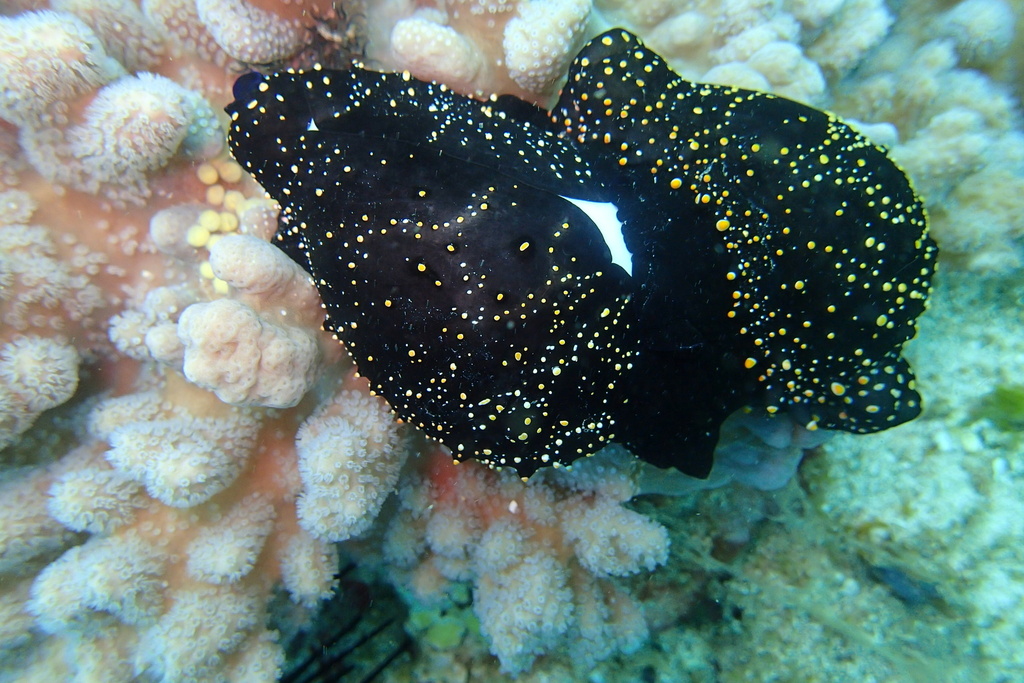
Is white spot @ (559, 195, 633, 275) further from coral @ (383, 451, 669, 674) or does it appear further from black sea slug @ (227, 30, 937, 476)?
coral @ (383, 451, 669, 674)

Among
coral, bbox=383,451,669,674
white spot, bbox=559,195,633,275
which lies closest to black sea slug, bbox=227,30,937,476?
white spot, bbox=559,195,633,275

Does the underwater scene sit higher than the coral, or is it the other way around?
the underwater scene

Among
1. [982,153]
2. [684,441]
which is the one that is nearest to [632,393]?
[684,441]

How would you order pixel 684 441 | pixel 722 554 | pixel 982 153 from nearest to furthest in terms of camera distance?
pixel 684 441 → pixel 982 153 → pixel 722 554

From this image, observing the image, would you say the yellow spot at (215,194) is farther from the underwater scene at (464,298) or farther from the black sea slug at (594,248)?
the black sea slug at (594,248)

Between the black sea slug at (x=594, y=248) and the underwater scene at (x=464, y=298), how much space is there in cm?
1

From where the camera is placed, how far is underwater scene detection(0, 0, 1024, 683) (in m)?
2.22

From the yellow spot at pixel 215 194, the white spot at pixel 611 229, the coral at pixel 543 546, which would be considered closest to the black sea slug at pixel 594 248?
the white spot at pixel 611 229

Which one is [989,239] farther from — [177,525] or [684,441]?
[177,525]

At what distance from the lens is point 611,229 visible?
2.30m

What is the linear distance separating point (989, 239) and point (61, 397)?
4898 millimetres

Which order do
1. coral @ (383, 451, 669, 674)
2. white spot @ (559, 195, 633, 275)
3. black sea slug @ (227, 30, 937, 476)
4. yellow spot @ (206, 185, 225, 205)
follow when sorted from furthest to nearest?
1. coral @ (383, 451, 669, 674)
2. yellow spot @ (206, 185, 225, 205)
3. white spot @ (559, 195, 633, 275)
4. black sea slug @ (227, 30, 937, 476)

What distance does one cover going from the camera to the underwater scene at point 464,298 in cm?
222

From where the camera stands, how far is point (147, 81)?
7.71 ft
